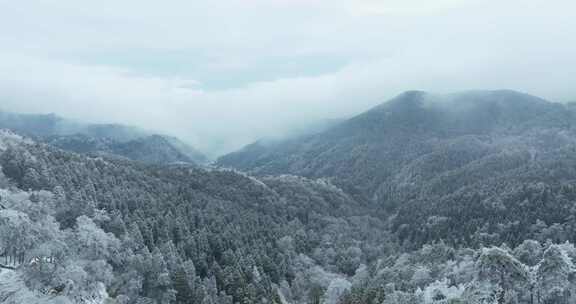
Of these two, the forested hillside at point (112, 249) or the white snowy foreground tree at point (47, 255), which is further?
the forested hillside at point (112, 249)

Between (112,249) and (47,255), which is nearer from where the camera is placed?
(47,255)

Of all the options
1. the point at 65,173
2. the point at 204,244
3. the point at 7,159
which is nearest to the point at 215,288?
the point at 204,244

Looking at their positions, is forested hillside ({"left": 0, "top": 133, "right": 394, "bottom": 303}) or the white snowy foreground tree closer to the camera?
the white snowy foreground tree

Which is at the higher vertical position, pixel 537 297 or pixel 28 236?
pixel 28 236

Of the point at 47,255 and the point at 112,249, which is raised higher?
the point at 47,255

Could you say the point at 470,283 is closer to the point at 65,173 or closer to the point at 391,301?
the point at 391,301

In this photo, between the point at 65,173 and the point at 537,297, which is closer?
the point at 537,297

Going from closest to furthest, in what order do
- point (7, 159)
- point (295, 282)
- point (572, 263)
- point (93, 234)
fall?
point (572, 263), point (93, 234), point (7, 159), point (295, 282)

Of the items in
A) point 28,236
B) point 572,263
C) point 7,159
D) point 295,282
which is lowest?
point 295,282

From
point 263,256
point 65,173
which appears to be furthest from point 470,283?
point 65,173

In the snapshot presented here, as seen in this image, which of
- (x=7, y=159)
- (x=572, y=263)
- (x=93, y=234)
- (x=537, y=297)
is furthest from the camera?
(x=7, y=159)
